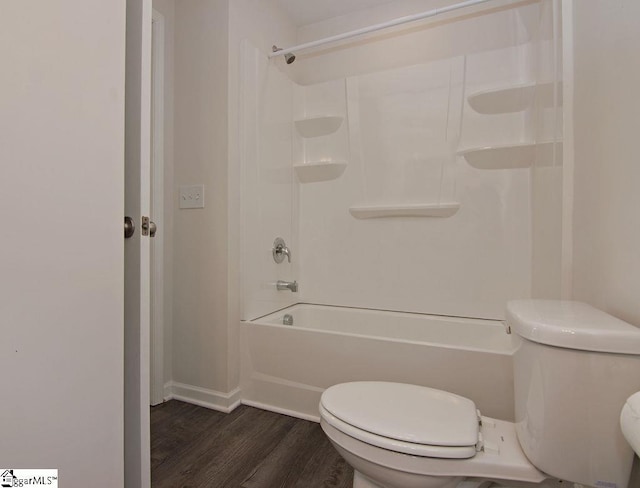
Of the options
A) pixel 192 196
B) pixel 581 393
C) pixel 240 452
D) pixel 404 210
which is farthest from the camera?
pixel 404 210

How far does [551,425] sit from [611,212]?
67cm

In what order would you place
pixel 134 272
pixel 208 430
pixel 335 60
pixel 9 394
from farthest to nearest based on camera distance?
pixel 335 60, pixel 208 430, pixel 134 272, pixel 9 394

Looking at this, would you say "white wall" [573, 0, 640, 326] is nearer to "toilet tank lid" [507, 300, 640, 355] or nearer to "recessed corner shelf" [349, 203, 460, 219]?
"toilet tank lid" [507, 300, 640, 355]

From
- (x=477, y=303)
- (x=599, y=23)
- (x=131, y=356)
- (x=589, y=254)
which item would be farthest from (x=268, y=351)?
(x=599, y=23)

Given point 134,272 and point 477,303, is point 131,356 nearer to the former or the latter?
point 134,272

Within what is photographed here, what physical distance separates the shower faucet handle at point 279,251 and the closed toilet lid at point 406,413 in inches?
46.6

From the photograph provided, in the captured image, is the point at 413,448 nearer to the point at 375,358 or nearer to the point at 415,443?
the point at 415,443

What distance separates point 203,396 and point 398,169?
182 cm

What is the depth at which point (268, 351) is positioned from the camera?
6.26ft

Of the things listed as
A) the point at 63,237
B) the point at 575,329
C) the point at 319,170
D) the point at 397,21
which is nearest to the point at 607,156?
the point at 575,329

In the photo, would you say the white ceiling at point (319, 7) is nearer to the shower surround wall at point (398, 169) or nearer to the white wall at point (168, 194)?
the shower surround wall at point (398, 169)

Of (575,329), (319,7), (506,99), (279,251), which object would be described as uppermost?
(319,7)

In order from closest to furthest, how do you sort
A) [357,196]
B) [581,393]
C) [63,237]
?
[63,237]
[581,393]
[357,196]

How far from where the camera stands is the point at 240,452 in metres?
1.51
